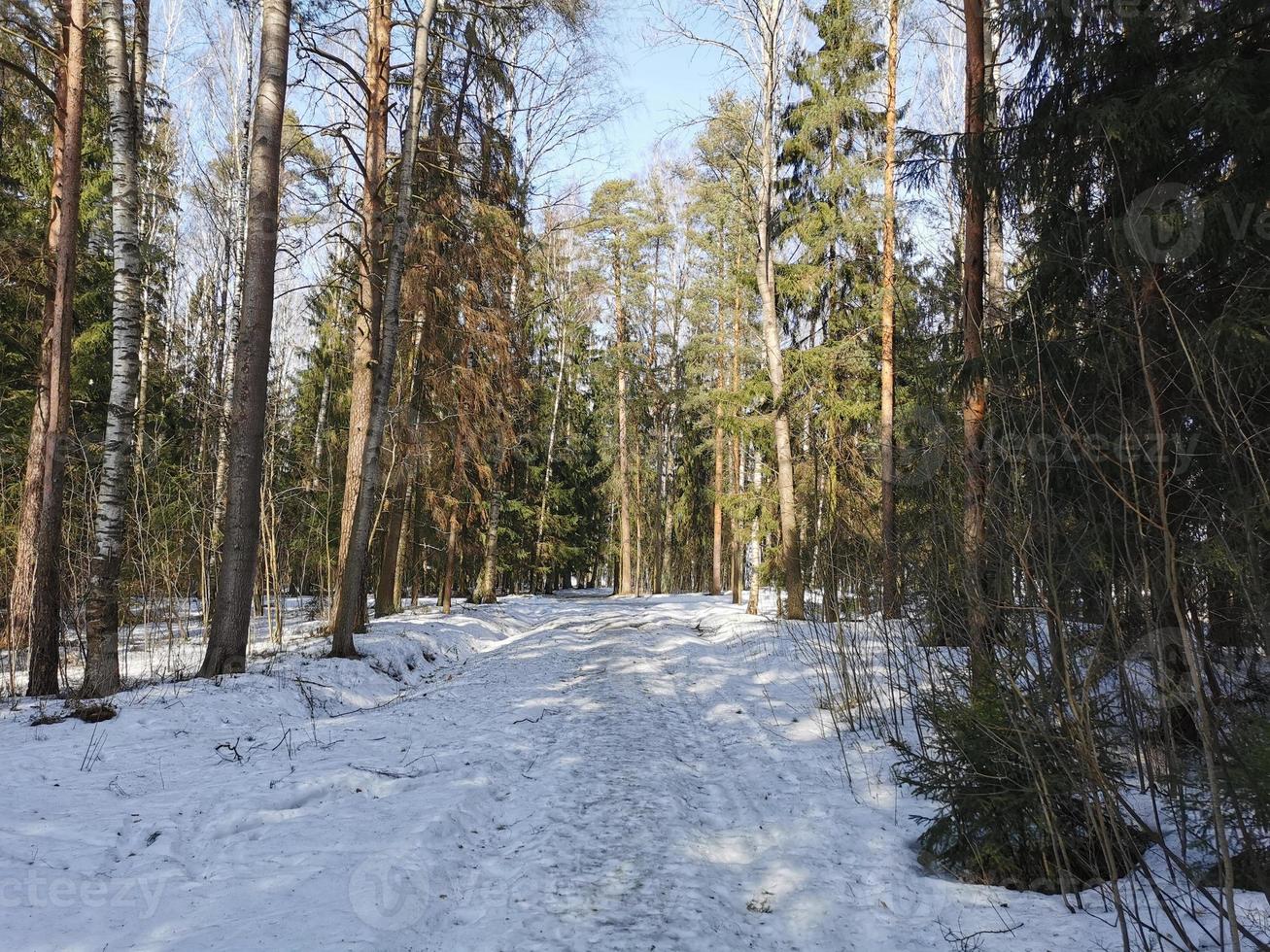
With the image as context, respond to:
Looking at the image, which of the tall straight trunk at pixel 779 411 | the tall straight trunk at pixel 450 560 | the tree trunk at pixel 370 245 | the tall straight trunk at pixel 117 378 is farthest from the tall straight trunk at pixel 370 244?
the tall straight trunk at pixel 779 411

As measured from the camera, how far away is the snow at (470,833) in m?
2.84

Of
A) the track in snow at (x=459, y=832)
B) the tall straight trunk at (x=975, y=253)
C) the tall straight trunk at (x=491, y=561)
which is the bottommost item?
the track in snow at (x=459, y=832)

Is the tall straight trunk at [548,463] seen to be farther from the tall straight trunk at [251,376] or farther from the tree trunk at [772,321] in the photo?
the tall straight trunk at [251,376]

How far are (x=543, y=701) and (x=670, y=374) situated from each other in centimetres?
2276

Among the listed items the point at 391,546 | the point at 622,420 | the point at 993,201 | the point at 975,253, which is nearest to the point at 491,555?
the point at 391,546

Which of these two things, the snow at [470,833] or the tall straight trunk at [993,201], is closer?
the snow at [470,833]

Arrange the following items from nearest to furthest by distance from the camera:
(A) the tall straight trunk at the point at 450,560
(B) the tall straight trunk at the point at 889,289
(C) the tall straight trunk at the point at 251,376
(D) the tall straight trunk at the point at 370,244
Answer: (C) the tall straight trunk at the point at 251,376 < (D) the tall straight trunk at the point at 370,244 < (B) the tall straight trunk at the point at 889,289 < (A) the tall straight trunk at the point at 450,560

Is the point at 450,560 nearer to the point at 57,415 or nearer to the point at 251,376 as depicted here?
the point at 251,376

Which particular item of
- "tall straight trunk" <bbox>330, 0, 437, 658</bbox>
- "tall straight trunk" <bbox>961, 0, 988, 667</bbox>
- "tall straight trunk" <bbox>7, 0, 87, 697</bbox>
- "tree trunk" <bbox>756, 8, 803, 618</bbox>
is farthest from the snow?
Result: "tree trunk" <bbox>756, 8, 803, 618</bbox>

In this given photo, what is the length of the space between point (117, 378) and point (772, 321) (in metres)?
10.7

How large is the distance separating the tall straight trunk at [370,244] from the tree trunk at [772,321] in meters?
7.05

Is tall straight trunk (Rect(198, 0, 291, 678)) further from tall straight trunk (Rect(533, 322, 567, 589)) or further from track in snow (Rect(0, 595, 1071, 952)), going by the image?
tall straight trunk (Rect(533, 322, 567, 589))

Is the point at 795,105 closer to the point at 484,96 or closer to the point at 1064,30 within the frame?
the point at 484,96

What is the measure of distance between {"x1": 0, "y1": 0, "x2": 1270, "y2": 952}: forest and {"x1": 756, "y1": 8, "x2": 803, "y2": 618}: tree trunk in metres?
0.14
